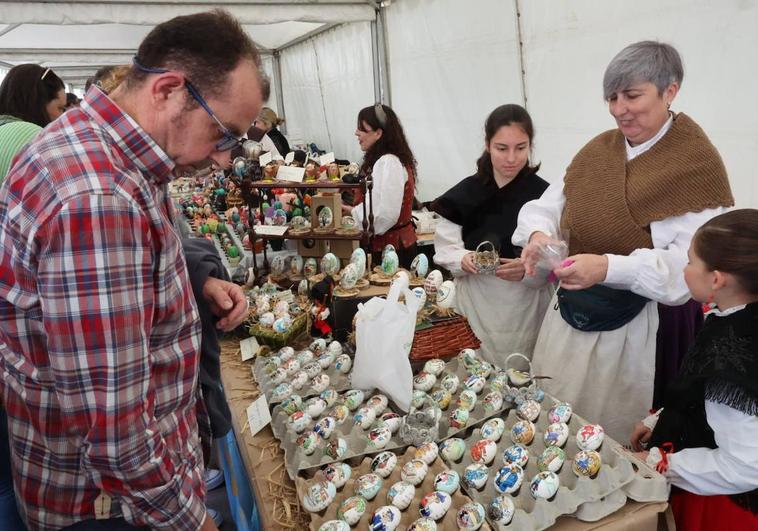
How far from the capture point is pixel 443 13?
12.9 feet

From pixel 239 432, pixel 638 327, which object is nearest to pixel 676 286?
pixel 638 327

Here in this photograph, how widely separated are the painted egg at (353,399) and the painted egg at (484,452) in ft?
1.18

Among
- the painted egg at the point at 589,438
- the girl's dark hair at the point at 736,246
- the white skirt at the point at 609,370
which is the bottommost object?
the white skirt at the point at 609,370

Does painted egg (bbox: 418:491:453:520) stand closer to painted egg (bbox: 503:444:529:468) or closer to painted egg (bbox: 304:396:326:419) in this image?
painted egg (bbox: 503:444:529:468)

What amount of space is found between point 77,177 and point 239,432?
0.97 meters

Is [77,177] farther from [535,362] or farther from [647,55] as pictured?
[535,362]

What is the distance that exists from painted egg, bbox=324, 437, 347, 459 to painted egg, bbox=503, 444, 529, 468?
38 centimetres

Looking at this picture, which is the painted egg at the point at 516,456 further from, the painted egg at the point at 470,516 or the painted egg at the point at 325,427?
the painted egg at the point at 325,427

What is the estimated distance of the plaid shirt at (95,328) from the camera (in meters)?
0.65

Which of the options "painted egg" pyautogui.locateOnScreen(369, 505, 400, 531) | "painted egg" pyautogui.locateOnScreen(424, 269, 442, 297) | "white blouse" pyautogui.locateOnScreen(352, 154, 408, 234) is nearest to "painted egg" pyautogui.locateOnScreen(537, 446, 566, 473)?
"painted egg" pyautogui.locateOnScreen(369, 505, 400, 531)

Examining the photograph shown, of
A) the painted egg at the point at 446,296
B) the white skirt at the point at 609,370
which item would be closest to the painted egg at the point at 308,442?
the painted egg at the point at 446,296

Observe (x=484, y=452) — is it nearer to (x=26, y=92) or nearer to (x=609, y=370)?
(x=609, y=370)

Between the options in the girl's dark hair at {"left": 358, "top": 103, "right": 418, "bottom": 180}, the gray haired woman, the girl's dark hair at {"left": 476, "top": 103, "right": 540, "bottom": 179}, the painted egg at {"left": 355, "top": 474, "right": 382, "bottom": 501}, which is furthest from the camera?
the girl's dark hair at {"left": 358, "top": 103, "right": 418, "bottom": 180}

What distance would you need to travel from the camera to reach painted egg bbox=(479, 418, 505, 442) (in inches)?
50.6
